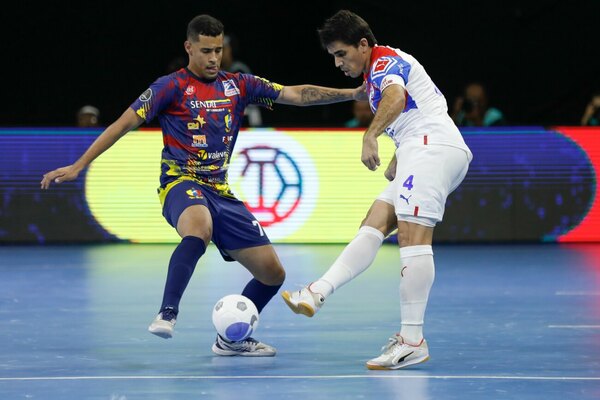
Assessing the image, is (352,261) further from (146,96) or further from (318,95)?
(146,96)

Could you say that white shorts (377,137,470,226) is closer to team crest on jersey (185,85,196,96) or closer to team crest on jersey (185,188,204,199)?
team crest on jersey (185,188,204,199)

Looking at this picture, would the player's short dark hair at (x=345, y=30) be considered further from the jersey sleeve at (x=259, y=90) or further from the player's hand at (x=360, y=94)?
the jersey sleeve at (x=259, y=90)

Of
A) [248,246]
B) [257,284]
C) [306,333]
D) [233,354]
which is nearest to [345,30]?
[248,246]

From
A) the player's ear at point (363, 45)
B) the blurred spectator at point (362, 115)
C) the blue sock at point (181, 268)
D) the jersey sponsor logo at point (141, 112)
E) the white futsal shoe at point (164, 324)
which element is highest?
the player's ear at point (363, 45)

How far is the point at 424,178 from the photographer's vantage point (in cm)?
658

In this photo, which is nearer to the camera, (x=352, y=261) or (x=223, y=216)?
(x=352, y=261)

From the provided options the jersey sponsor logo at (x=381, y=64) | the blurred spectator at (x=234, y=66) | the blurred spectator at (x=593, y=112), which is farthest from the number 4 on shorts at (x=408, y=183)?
the blurred spectator at (x=593, y=112)

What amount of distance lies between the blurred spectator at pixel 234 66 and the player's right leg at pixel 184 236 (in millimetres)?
6083

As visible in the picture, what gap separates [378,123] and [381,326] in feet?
6.47

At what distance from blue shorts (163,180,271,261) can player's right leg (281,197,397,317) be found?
0.51 metres

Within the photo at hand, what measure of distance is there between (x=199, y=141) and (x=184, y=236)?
58cm

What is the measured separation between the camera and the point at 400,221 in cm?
665

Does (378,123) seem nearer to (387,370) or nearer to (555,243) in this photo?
(387,370)

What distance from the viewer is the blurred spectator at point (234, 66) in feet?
42.6
